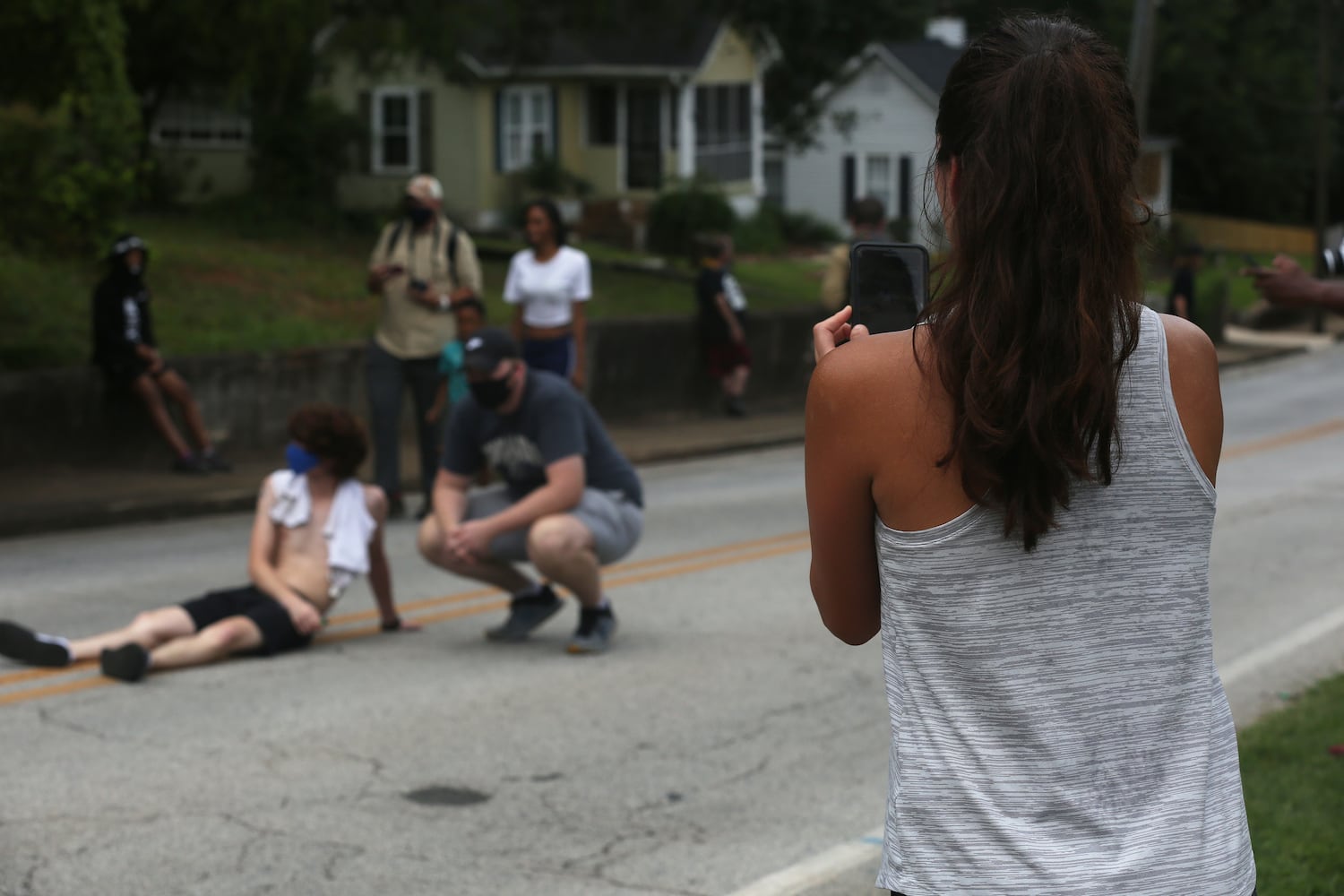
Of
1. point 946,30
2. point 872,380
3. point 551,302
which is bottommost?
point 551,302

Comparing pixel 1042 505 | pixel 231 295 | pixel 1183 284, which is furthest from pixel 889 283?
pixel 1183 284

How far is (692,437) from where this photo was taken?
17750 mm

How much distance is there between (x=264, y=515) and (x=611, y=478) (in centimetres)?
156

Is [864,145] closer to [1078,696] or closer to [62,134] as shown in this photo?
[62,134]

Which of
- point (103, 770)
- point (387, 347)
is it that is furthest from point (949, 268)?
point (387, 347)

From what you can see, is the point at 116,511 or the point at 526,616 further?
the point at 116,511

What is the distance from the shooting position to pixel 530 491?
7.96 meters

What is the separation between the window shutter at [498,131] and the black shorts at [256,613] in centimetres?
2959

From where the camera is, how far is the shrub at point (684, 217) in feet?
121

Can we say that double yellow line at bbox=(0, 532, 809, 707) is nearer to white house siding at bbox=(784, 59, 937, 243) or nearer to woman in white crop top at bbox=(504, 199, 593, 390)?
woman in white crop top at bbox=(504, 199, 593, 390)

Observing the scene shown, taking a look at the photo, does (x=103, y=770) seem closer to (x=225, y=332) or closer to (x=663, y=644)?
(x=663, y=644)

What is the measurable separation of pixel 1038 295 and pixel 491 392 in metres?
5.68

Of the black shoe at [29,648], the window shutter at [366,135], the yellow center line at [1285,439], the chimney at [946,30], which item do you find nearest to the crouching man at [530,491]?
the black shoe at [29,648]

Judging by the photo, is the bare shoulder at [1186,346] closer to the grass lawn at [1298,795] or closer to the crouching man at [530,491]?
the grass lawn at [1298,795]
